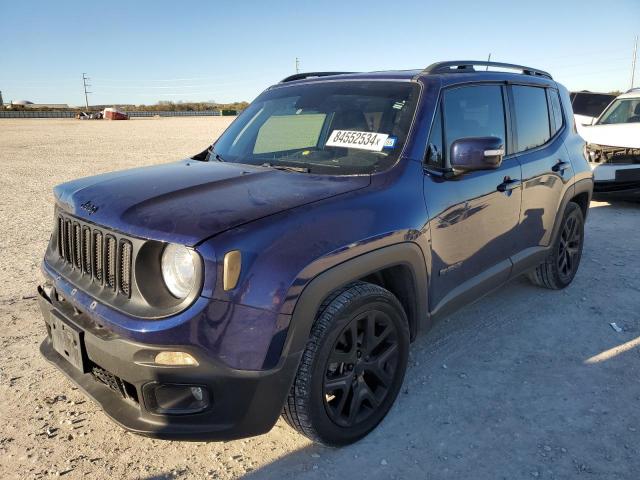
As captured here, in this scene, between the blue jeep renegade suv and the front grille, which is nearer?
the blue jeep renegade suv

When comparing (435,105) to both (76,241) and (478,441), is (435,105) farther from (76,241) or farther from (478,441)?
(76,241)

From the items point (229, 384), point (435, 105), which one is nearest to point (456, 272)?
point (435, 105)

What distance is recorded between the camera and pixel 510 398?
10.2ft

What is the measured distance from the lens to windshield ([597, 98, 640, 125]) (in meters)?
8.85

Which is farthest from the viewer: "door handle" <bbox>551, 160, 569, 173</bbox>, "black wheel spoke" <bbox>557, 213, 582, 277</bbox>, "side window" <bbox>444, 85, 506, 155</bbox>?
"black wheel spoke" <bbox>557, 213, 582, 277</bbox>

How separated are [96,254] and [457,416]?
2.14 m

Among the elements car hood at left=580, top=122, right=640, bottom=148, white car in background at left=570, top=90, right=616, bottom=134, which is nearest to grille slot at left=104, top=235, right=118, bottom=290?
car hood at left=580, top=122, right=640, bottom=148

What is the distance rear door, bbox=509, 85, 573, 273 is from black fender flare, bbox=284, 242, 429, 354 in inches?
52.1

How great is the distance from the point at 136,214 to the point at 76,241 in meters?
0.56

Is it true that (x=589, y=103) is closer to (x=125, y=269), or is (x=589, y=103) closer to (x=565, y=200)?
(x=565, y=200)

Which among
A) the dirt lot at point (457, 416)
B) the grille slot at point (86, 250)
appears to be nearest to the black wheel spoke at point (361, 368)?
the dirt lot at point (457, 416)

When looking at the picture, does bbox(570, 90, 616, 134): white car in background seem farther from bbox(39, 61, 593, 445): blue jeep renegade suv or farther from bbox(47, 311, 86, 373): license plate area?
bbox(47, 311, 86, 373): license plate area

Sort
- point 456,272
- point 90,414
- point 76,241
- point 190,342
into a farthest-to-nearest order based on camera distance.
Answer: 1. point 456,272
2. point 90,414
3. point 76,241
4. point 190,342

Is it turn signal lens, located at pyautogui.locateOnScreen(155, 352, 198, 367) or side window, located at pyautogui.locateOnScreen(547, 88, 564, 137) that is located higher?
side window, located at pyautogui.locateOnScreen(547, 88, 564, 137)
